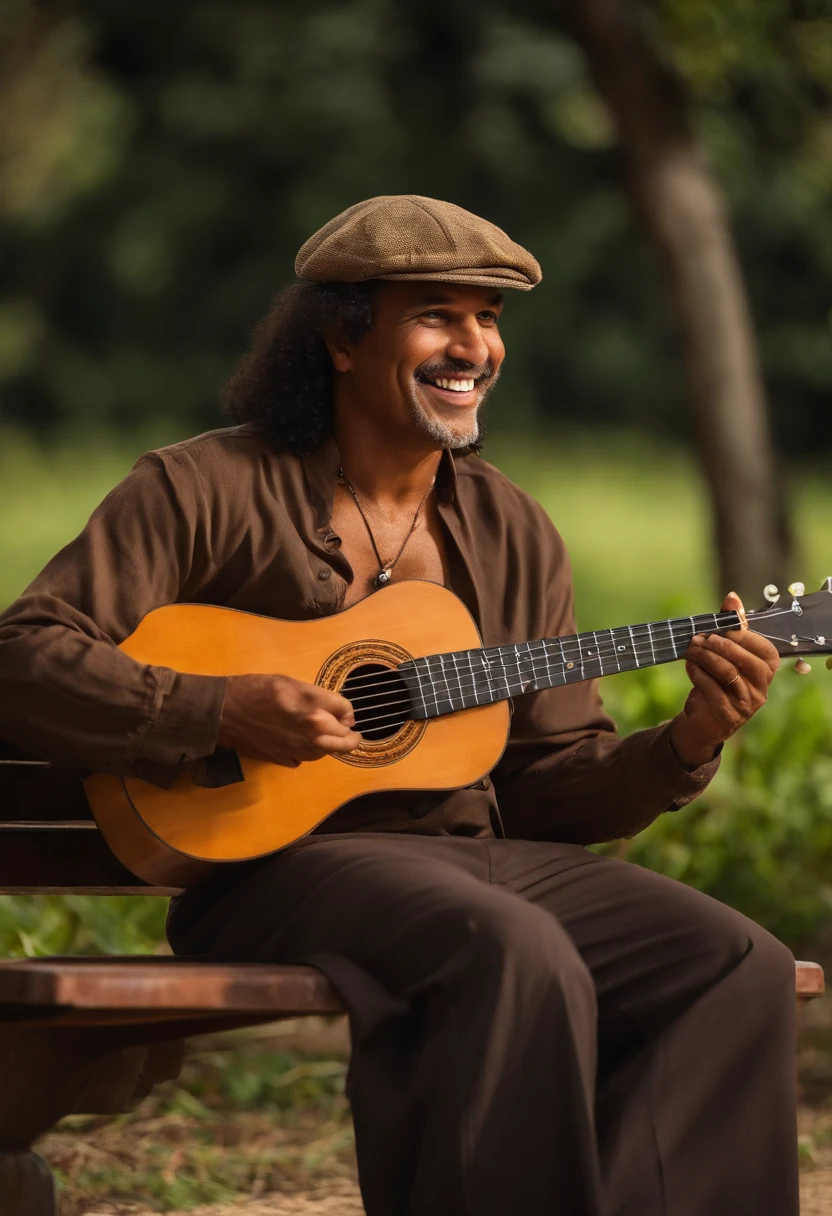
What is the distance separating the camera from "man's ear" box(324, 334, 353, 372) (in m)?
3.57

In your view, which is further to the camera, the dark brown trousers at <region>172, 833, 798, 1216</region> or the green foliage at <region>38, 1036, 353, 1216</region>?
the green foliage at <region>38, 1036, 353, 1216</region>

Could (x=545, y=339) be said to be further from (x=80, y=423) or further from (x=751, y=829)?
Result: (x=751, y=829)

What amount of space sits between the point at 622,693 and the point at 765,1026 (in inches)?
101

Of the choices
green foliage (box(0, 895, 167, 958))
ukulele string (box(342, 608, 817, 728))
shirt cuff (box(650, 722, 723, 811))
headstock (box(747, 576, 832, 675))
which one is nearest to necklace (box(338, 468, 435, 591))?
ukulele string (box(342, 608, 817, 728))

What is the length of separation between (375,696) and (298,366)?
80cm

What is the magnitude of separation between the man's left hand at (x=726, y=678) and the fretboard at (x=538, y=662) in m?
0.05

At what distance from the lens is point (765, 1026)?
301cm

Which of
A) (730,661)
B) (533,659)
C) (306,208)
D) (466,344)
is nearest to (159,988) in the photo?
(533,659)

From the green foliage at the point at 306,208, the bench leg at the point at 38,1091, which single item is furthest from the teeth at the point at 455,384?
the green foliage at the point at 306,208

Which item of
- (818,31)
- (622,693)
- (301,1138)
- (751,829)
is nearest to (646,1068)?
(301,1138)

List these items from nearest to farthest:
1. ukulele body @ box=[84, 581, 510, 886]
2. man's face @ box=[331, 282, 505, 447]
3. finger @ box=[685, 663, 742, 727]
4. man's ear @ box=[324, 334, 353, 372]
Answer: ukulele body @ box=[84, 581, 510, 886], finger @ box=[685, 663, 742, 727], man's face @ box=[331, 282, 505, 447], man's ear @ box=[324, 334, 353, 372]

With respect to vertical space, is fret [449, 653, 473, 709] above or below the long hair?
below

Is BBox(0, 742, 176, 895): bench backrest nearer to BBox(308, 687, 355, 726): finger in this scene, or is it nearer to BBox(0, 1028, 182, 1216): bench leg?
BBox(0, 1028, 182, 1216): bench leg

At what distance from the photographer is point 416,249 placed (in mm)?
3342
